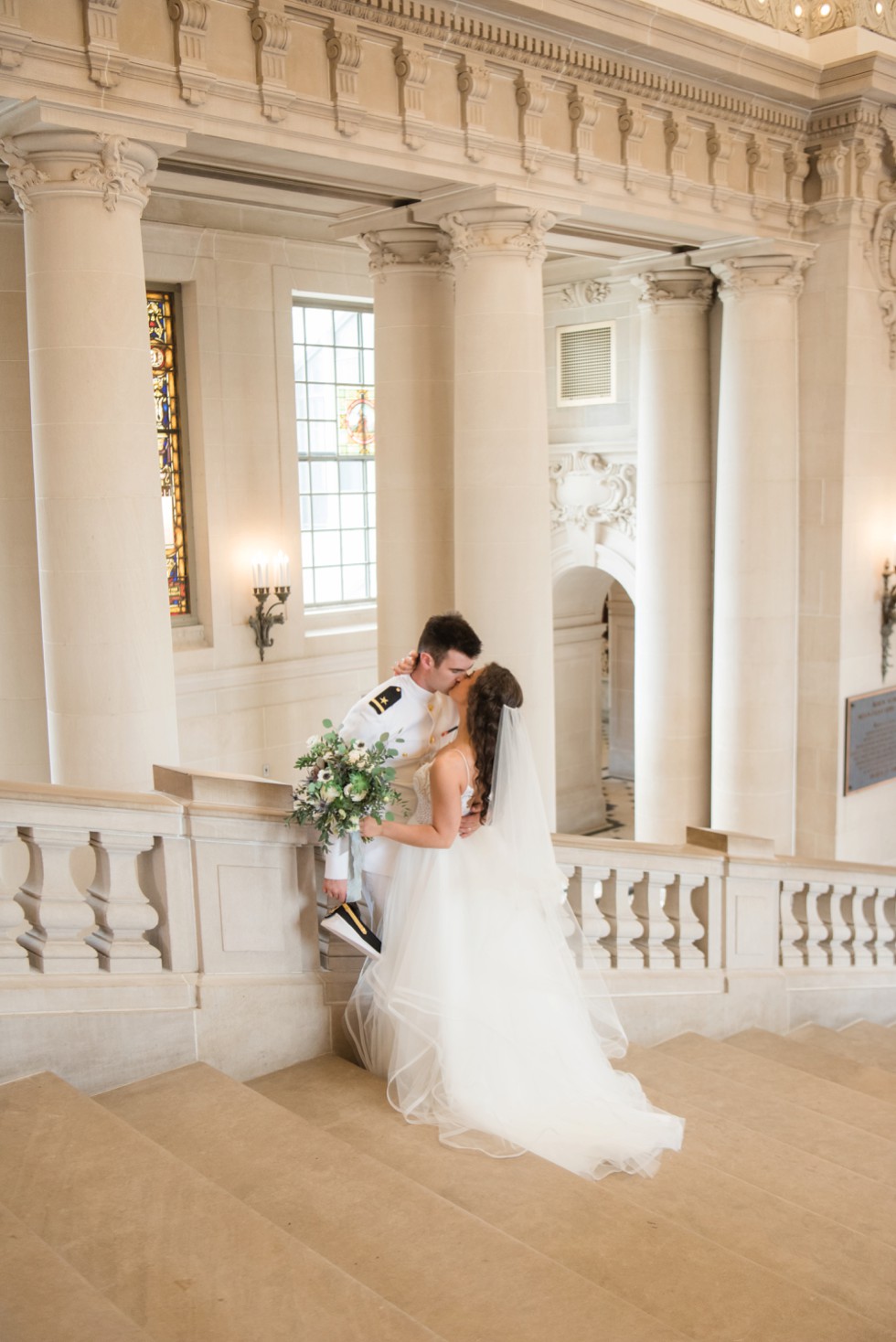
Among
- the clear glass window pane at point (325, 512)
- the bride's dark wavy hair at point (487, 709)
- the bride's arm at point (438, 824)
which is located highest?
the clear glass window pane at point (325, 512)

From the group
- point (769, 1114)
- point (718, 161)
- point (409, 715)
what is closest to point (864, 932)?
point (769, 1114)

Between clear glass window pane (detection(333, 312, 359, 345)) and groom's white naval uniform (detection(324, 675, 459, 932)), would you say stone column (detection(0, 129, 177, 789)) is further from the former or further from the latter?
clear glass window pane (detection(333, 312, 359, 345))

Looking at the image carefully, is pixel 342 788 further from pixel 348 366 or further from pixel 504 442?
pixel 348 366

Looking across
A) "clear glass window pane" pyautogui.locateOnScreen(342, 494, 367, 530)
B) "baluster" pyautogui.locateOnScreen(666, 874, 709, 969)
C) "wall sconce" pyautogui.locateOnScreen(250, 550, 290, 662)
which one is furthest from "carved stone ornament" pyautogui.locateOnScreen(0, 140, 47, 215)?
"clear glass window pane" pyautogui.locateOnScreen(342, 494, 367, 530)

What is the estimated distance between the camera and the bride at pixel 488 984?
476cm

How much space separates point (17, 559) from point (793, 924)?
597 centimetres

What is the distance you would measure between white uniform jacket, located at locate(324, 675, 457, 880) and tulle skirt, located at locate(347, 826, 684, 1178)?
5.8 inches

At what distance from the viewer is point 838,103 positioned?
33.8 ft

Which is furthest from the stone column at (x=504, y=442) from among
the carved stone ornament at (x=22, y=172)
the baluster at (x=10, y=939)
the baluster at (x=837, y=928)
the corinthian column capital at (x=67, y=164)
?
the baluster at (x=10, y=939)

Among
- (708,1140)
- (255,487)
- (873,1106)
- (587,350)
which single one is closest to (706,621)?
(587,350)

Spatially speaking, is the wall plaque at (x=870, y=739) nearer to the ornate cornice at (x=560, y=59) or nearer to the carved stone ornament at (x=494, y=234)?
the ornate cornice at (x=560, y=59)

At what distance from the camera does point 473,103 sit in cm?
788

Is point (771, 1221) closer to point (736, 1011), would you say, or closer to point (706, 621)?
point (736, 1011)

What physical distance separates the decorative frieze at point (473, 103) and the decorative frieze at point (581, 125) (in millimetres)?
843
